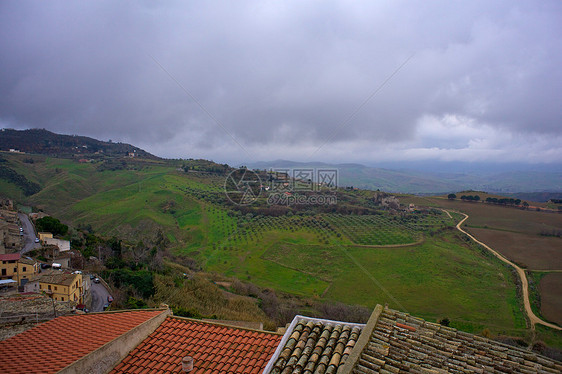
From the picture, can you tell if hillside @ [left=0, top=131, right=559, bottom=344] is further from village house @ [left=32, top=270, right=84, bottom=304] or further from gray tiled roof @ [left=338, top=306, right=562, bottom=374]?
gray tiled roof @ [left=338, top=306, right=562, bottom=374]

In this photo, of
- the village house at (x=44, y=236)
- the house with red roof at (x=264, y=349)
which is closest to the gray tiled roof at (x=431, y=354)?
the house with red roof at (x=264, y=349)

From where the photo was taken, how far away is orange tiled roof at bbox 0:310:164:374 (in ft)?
14.9

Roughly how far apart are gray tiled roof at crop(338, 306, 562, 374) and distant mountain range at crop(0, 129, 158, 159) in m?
107

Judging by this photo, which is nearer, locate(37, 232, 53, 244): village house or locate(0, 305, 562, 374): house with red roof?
locate(0, 305, 562, 374): house with red roof

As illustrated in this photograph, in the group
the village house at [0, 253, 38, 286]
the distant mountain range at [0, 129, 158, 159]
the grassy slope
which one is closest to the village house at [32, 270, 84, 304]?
the village house at [0, 253, 38, 286]

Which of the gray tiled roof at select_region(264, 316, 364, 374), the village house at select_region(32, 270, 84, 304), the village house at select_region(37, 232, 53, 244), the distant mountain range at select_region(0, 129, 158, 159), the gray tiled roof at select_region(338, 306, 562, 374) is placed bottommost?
the village house at select_region(32, 270, 84, 304)

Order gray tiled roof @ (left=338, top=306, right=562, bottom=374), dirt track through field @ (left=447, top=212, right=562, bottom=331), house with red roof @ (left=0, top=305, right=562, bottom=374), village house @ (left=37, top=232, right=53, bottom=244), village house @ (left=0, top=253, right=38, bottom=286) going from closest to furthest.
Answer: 1. gray tiled roof @ (left=338, top=306, right=562, bottom=374)
2. house with red roof @ (left=0, top=305, right=562, bottom=374)
3. village house @ (left=0, top=253, right=38, bottom=286)
4. dirt track through field @ (left=447, top=212, right=562, bottom=331)
5. village house @ (left=37, top=232, right=53, bottom=244)

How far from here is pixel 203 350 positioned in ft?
16.5

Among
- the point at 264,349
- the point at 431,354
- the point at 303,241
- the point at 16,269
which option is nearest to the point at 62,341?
the point at 264,349

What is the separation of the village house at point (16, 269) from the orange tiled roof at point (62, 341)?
1535 cm

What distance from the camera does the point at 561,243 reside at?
3438 cm

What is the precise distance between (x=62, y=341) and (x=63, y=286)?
1285cm

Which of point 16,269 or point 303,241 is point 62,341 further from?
point 303,241

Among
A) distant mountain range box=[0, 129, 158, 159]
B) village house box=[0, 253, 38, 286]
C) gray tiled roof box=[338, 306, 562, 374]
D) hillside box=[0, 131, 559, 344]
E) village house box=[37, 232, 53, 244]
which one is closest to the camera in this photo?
gray tiled roof box=[338, 306, 562, 374]
